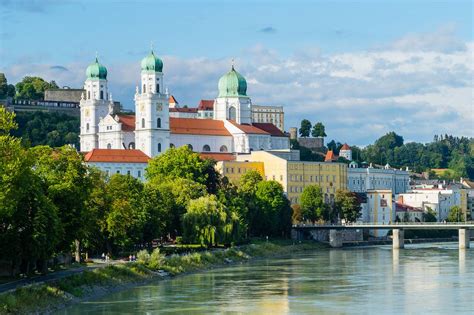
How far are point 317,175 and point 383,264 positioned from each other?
208ft

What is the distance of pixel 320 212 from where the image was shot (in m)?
136

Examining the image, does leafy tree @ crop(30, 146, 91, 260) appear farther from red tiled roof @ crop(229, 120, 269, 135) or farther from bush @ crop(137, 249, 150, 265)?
red tiled roof @ crop(229, 120, 269, 135)

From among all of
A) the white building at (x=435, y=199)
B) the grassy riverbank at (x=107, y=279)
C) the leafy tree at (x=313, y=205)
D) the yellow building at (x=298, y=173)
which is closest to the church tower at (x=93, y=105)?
the yellow building at (x=298, y=173)

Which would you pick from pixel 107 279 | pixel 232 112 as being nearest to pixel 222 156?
pixel 232 112

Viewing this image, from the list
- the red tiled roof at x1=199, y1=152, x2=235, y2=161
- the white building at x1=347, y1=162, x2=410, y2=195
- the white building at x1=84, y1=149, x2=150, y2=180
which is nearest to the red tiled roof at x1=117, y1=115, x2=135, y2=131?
the red tiled roof at x1=199, y1=152, x2=235, y2=161

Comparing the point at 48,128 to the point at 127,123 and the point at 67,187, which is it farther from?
the point at 67,187

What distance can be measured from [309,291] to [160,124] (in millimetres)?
88537

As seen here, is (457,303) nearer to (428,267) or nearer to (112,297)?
(112,297)

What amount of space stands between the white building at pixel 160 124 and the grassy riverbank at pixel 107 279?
53.7 m

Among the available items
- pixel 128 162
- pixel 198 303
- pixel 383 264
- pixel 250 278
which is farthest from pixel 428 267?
pixel 128 162

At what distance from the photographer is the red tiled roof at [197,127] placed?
518 feet

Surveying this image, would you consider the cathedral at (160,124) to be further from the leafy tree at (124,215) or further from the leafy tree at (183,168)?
the leafy tree at (124,215)

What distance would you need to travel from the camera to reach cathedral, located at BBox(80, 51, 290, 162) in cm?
15088

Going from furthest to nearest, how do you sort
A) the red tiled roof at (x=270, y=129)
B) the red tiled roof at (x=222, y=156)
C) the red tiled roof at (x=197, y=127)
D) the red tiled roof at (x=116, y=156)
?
the red tiled roof at (x=270, y=129) < the red tiled roof at (x=197, y=127) < the red tiled roof at (x=222, y=156) < the red tiled roof at (x=116, y=156)
